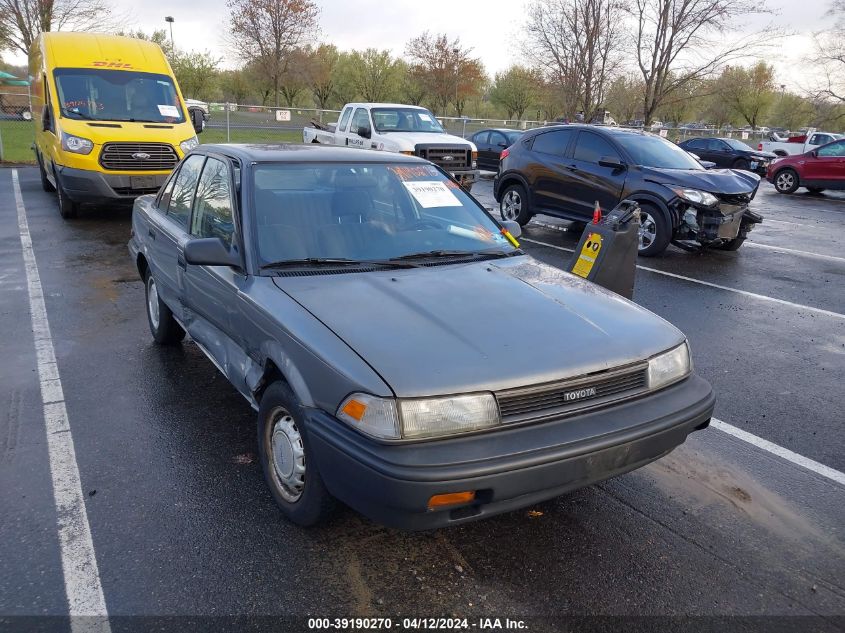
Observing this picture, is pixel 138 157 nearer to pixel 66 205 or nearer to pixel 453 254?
pixel 66 205

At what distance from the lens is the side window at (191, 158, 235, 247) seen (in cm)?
359

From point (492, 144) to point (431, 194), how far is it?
16.8m

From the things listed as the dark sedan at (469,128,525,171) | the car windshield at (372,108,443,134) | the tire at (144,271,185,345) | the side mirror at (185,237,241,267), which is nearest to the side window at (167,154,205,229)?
the tire at (144,271,185,345)

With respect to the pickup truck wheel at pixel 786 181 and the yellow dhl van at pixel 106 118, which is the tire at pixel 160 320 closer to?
the yellow dhl van at pixel 106 118

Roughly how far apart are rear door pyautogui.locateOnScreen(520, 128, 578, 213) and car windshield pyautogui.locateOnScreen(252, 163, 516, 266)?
6384 mm

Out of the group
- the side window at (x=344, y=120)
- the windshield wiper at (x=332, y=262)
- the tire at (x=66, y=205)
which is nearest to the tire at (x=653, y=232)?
the windshield wiper at (x=332, y=262)

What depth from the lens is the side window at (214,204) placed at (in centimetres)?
359

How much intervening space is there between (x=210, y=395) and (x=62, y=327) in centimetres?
216

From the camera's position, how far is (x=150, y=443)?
366 centimetres

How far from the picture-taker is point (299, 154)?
153 inches

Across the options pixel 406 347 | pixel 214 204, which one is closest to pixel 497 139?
pixel 214 204

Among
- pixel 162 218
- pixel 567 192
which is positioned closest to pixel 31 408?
pixel 162 218

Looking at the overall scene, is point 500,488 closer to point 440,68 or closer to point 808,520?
point 808,520

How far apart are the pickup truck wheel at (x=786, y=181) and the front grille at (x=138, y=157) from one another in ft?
55.8
